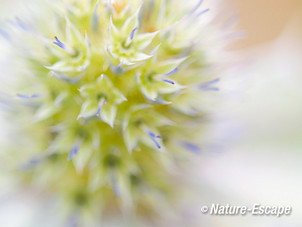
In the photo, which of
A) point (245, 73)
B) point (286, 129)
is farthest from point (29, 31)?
point (286, 129)

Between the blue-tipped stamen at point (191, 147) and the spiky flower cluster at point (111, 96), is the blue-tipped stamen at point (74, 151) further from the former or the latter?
the blue-tipped stamen at point (191, 147)

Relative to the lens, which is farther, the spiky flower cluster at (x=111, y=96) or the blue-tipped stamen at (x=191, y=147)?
the blue-tipped stamen at (x=191, y=147)

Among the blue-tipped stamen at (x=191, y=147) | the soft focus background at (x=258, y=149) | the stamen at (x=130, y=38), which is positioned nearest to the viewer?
the stamen at (x=130, y=38)

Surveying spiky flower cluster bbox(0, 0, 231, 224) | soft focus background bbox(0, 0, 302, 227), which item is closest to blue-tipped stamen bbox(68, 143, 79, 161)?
spiky flower cluster bbox(0, 0, 231, 224)

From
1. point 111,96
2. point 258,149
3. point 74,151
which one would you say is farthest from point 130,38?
point 258,149

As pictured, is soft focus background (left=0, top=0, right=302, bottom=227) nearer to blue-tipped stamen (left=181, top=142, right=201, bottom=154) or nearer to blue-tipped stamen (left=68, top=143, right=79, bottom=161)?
blue-tipped stamen (left=181, top=142, right=201, bottom=154)

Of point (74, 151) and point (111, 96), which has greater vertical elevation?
point (111, 96)

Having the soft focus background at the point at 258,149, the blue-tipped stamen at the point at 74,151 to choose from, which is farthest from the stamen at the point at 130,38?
the soft focus background at the point at 258,149

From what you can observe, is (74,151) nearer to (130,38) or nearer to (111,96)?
(111,96)

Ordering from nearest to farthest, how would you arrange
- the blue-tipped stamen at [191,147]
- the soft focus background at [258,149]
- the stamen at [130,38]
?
the stamen at [130,38]
the blue-tipped stamen at [191,147]
the soft focus background at [258,149]
